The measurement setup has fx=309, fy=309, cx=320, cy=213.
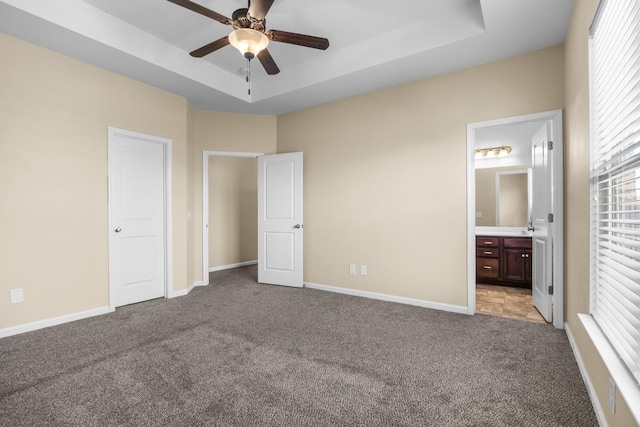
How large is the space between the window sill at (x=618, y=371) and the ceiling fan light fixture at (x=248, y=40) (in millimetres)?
2837

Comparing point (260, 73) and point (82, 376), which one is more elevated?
point (260, 73)

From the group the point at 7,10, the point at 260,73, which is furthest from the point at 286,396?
the point at 260,73

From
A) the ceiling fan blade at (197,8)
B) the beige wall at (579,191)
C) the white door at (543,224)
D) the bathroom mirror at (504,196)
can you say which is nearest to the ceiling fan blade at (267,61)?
the ceiling fan blade at (197,8)

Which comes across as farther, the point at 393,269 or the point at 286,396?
the point at 393,269

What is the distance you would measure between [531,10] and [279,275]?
4.17m

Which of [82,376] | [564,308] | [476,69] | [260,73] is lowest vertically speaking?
[82,376]

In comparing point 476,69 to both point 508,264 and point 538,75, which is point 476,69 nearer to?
point 538,75

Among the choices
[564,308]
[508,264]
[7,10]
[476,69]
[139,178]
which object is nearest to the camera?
[7,10]

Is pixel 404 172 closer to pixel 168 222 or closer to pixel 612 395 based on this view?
pixel 612 395

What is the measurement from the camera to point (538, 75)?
9.93ft

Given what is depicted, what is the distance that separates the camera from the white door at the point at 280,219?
4680mm

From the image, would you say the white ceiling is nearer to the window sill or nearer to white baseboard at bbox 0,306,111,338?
the window sill

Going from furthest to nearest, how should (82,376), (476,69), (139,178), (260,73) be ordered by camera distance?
(260,73)
(139,178)
(476,69)
(82,376)

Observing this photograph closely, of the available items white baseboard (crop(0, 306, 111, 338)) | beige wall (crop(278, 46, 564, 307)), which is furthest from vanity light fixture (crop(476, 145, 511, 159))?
white baseboard (crop(0, 306, 111, 338))
